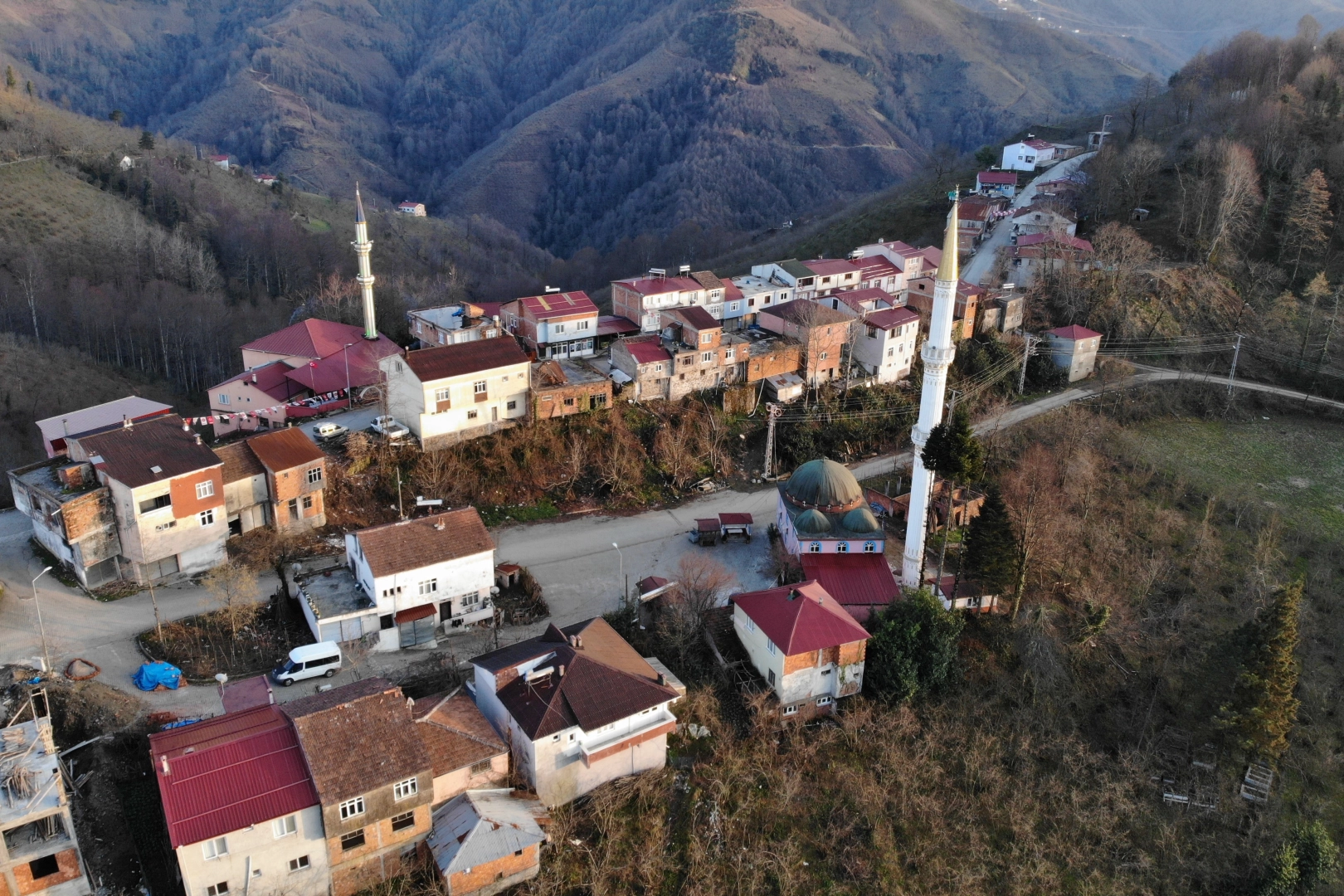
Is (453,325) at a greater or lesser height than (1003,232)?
lesser

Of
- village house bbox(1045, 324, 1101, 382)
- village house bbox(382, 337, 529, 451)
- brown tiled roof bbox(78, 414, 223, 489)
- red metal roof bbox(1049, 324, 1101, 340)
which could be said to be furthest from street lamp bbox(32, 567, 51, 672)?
red metal roof bbox(1049, 324, 1101, 340)

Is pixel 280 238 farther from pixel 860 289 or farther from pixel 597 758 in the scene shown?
pixel 597 758

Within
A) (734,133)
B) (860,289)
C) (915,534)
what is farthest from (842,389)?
(734,133)

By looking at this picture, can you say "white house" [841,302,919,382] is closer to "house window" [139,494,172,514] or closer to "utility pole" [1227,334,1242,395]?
"utility pole" [1227,334,1242,395]

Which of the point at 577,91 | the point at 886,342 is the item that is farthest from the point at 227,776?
the point at 577,91

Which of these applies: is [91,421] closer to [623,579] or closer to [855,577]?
[623,579]
